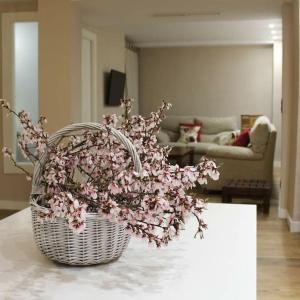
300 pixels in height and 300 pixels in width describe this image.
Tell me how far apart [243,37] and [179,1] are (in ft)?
15.1

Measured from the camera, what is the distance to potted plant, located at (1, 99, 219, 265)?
1.10m

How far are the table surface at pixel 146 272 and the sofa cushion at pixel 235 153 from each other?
16.2 feet

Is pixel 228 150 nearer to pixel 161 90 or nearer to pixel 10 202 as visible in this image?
pixel 10 202

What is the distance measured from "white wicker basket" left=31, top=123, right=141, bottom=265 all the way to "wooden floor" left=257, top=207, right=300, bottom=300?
6.80 feet

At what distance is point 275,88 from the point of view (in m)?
9.74

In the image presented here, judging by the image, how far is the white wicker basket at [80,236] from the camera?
3.83 ft

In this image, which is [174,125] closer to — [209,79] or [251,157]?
[209,79]

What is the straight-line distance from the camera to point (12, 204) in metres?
5.70

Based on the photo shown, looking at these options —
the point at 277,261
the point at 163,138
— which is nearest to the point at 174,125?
the point at 163,138

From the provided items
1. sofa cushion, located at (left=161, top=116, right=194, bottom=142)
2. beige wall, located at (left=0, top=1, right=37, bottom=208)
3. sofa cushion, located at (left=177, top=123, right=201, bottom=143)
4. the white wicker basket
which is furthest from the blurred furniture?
the white wicker basket

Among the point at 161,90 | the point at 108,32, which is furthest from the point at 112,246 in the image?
the point at 161,90

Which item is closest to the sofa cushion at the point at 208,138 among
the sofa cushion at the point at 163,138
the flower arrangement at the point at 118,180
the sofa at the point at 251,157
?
the sofa cushion at the point at 163,138

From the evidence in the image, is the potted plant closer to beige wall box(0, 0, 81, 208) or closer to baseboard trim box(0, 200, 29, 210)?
beige wall box(0, 0, 81, 208)

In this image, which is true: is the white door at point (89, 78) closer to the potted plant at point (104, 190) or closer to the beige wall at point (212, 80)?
the beige wall at point (212, 80)
